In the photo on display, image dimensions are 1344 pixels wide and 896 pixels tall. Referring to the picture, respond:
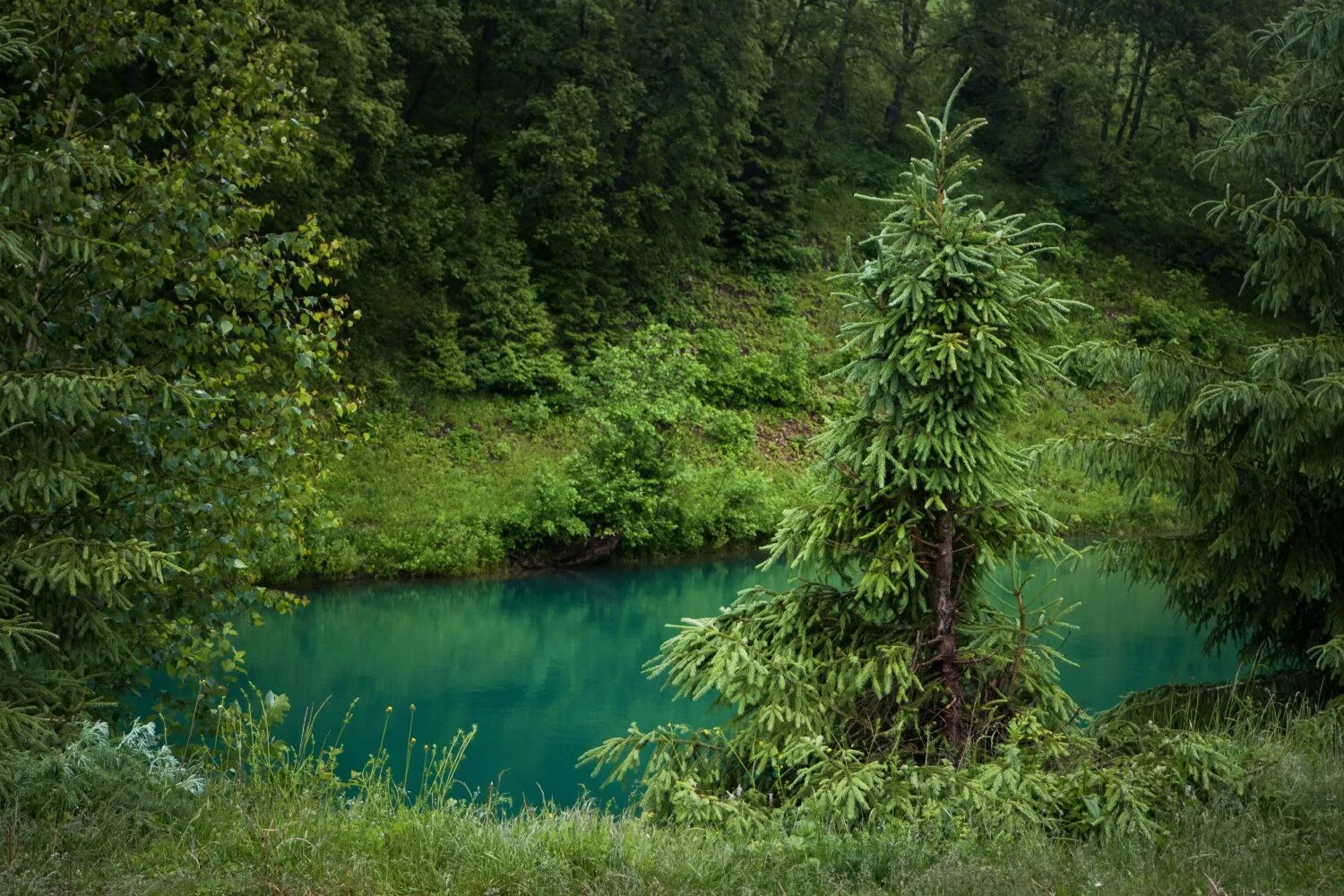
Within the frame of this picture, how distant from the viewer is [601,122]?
89.2 feet

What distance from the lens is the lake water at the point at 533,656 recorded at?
12.2 metres

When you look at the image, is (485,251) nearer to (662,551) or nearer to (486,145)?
(486,145)

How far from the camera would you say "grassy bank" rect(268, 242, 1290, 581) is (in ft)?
65.6

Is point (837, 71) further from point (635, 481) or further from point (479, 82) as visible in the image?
point (635, 481)

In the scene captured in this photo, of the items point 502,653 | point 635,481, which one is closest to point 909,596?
point 502,653

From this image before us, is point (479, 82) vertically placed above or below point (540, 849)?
above

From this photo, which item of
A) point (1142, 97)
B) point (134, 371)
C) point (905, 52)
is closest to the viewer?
point (134, 371)

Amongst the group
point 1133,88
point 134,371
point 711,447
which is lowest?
point 711,447

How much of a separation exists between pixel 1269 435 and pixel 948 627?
8.83 feet

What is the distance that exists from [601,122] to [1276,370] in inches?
843

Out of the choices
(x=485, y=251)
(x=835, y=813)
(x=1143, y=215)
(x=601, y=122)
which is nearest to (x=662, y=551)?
(x=485, y=251)

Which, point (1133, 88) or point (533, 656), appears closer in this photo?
point (533, 656)

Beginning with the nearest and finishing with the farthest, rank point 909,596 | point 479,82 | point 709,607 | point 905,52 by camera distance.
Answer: point 909,596, point 709,607, point 479,82, point 905,52

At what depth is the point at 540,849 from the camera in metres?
4.52
